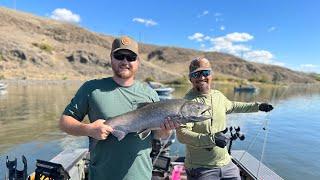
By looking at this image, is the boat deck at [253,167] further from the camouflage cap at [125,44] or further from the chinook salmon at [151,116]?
the camouflage cap at [125,44]

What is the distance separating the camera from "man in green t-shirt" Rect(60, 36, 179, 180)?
368cm

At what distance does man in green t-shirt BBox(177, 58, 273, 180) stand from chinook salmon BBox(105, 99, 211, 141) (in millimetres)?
890

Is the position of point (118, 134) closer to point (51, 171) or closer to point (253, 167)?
point (51, 171)

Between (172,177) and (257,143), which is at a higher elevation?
(172,177)

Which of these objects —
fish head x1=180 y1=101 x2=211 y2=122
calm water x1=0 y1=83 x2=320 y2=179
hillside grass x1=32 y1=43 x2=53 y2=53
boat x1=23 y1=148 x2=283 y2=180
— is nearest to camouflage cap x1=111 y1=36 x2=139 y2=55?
fish head x1=180 y1=101 x2=211 y2=122

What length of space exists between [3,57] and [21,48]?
5.33 m

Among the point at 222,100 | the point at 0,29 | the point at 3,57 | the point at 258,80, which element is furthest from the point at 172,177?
the point at 258,80

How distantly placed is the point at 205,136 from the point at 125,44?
1.66m

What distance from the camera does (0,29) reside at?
10788cm

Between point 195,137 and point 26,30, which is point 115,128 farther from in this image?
point 26,30

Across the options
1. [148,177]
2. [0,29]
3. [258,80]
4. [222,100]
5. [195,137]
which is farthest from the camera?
[258,80]

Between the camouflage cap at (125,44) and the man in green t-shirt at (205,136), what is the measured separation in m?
1.38

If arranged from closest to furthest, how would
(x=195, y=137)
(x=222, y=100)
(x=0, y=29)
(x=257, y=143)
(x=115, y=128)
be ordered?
(x=115, y=128), (x=195, y=137), (x=222, y=100), (x=257, y=143), (x=0, y=29)

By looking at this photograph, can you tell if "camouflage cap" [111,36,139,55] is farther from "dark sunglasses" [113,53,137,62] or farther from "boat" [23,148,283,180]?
"boat" [23,148,283,180]
